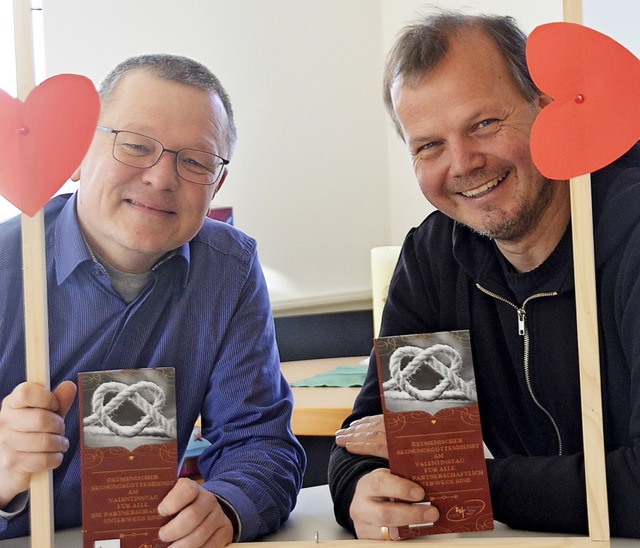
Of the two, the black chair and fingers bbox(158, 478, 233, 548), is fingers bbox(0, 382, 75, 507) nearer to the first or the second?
fingers bbox(158, 478, 233, 548)

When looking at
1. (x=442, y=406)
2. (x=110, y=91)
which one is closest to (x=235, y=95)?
(x=110, y=91)

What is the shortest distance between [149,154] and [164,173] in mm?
36

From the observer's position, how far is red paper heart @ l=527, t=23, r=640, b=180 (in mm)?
876

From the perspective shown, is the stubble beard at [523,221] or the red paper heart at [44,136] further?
the stubble beard at [523,221]

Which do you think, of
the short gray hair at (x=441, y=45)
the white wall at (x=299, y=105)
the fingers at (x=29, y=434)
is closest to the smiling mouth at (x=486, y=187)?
the short gray hair at (x=441, y=45)

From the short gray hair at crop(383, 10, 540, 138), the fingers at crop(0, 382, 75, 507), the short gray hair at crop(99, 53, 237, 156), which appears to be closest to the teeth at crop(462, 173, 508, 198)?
the short gray hair at crop(383, 10, 540, 138)

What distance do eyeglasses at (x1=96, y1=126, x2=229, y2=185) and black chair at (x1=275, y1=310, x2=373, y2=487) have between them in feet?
1.22

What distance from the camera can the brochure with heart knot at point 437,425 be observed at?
0.91 metres

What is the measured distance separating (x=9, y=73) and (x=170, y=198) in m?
0.73

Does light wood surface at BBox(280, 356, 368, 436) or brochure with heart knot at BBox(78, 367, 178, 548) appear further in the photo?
light wood surface at BBox(280, 356, 368, 436)

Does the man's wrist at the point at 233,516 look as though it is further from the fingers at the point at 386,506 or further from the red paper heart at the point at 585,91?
the red paper heart at the point at 585,91

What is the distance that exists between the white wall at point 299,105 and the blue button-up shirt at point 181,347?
1.06 feet

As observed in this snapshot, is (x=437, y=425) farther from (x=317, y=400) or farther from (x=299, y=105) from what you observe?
(x=299, y=105)

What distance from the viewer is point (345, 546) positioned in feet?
3.03
